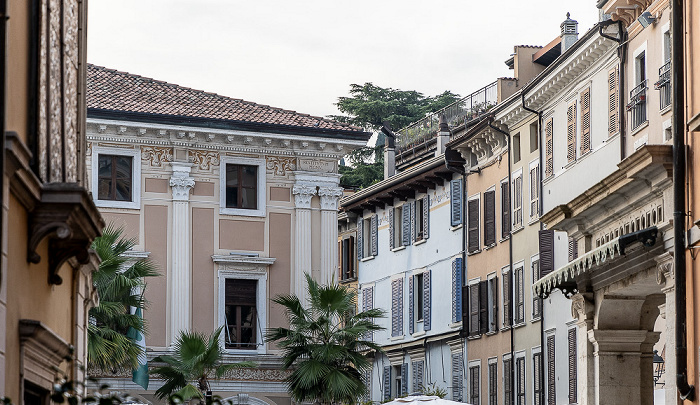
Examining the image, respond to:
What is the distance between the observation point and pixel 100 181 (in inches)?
1464

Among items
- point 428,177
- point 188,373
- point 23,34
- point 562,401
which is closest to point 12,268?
point 23,34

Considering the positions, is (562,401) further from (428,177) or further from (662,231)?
(662,231)

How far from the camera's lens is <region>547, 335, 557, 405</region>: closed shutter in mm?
36406

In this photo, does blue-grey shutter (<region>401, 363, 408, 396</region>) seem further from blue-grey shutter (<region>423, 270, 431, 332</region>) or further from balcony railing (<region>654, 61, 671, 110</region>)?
balcony railing (<region>654, 61, 671, 110</region>)

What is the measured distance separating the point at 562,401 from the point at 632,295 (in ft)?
48.7

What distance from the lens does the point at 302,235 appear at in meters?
38.5

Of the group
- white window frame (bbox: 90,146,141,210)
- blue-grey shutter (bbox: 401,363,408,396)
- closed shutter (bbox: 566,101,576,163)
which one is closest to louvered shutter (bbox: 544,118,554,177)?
closed shutter (bbox: 566,101,576,163)

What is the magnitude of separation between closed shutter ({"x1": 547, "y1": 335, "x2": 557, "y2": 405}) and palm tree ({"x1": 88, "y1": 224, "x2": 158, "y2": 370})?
1284 cm

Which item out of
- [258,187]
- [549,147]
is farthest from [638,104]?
[258,187]

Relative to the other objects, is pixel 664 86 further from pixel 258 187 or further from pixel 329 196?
pixel 258 187

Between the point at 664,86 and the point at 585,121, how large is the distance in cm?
947

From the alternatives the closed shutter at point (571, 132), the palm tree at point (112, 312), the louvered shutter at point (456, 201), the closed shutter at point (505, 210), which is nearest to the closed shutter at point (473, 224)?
the louvered shutter at point (456, 201)

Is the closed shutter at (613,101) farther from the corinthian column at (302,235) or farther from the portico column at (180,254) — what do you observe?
the portico column at (180,254)

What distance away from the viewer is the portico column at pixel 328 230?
38656mm
